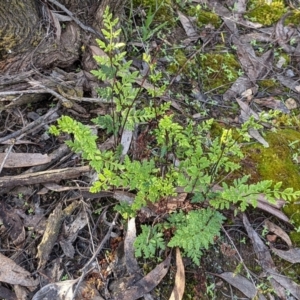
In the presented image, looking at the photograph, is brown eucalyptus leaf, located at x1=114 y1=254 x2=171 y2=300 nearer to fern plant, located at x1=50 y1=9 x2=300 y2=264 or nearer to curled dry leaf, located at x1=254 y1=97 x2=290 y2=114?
fern plant, located at x1=50 y1=9 x2=300 y2=264

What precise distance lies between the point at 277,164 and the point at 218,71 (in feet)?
2.68

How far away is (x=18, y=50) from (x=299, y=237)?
6.29 feet

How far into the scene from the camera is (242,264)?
230 centimetres

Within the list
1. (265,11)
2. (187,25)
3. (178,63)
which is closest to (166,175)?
(178,63)

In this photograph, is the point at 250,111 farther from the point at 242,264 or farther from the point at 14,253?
the point at 14,253

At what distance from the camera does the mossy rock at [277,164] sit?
251 cm

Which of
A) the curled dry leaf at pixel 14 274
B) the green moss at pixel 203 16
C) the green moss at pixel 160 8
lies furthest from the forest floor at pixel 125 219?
the green moss at pixel 203 16

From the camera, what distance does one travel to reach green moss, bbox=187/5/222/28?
10.9 ft

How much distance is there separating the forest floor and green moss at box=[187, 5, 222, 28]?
50 cm

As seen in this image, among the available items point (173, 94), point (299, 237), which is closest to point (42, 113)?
point (173, 94)

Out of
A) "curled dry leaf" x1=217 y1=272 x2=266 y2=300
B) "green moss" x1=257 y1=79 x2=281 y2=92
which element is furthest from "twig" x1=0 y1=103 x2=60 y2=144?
"green moss" x1=257 y1=79 x2=281 y2=92

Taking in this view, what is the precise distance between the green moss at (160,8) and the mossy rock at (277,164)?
1151mm

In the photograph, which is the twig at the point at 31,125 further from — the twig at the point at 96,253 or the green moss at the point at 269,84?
the green moss at the point at 269,84

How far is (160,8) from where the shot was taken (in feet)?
10.6
